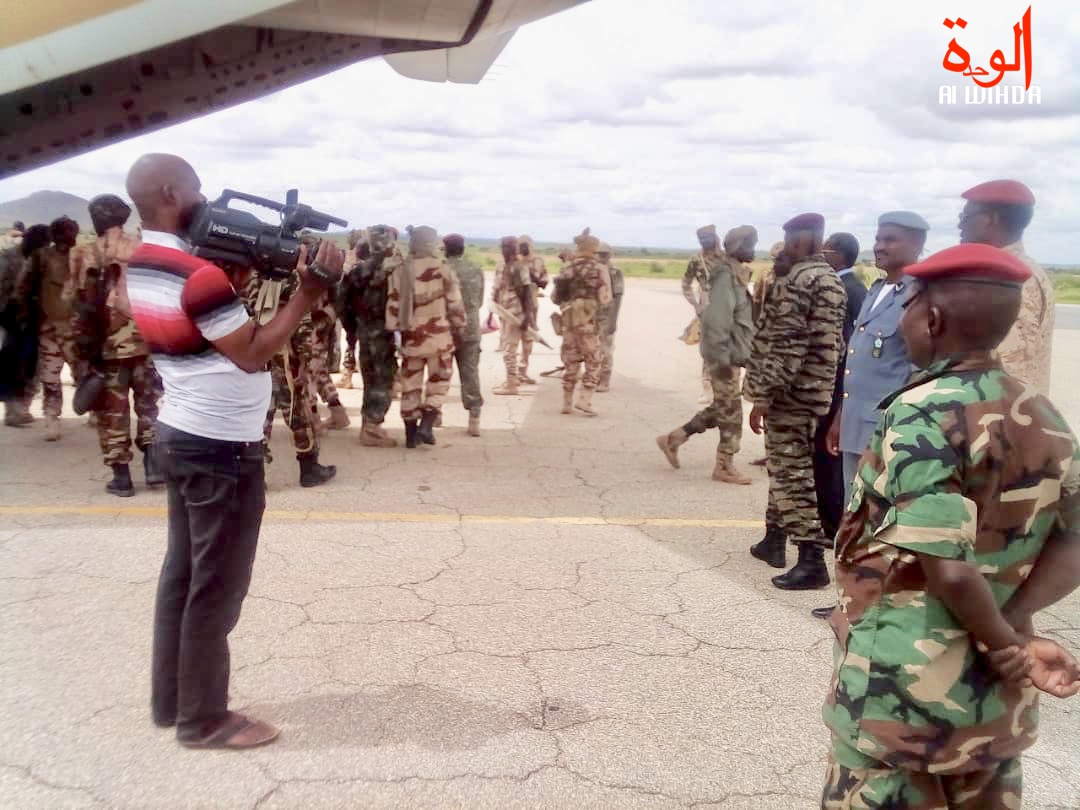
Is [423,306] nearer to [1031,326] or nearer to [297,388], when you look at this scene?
[297,388]

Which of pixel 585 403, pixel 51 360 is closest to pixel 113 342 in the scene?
pixel 51 360

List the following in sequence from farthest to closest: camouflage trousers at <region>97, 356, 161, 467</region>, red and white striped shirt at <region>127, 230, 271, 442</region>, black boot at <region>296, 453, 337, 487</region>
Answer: black boot at <region>296, 453, 337, 487</region>, camouflage trousers at <region>97, 356, 161, 467</region>, red and white striped shirt at <region>127, 230, 271, 442</region>

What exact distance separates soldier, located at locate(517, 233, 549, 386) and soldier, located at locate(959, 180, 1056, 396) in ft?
22.4

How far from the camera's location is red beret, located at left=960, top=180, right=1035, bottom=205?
3059 mm

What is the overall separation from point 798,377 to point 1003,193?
1293 mm

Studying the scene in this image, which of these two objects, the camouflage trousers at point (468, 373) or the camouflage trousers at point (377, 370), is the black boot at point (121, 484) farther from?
the camouflage trousers at point (468, 373)

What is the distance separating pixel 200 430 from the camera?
2492 mm

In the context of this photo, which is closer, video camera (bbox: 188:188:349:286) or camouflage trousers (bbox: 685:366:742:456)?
video camera (bbox: 188:188:349:286)

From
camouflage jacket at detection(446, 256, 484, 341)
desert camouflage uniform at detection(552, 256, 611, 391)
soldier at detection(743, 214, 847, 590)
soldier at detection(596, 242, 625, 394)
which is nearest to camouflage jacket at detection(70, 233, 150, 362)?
camouflage jacket at detection(446, 256, 484, 341)

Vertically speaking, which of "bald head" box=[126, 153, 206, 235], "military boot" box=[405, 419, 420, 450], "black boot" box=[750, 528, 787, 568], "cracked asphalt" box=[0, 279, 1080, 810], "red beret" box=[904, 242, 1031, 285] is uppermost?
"bald head" box=[126, 153, 206, 235]

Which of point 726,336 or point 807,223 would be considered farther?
point 726,336

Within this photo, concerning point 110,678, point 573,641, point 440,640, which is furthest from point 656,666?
point 110,678

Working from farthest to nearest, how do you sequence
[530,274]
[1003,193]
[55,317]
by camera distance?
[530,274], [55,317], [1003,193]

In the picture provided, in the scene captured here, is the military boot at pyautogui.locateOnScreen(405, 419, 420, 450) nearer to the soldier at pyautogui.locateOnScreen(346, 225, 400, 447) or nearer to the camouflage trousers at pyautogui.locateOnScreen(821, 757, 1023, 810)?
the soldier at pyautogui.locateOnScreen(346, 225, 400, 447)
